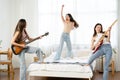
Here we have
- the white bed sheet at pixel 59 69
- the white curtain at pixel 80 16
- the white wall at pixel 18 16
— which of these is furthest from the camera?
the white wall at pixel 18 16

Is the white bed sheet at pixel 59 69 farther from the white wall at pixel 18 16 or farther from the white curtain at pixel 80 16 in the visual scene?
the white wall at pixel 18 16

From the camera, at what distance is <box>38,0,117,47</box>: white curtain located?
22.7ft

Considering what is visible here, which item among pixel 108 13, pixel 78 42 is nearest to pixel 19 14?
pixel 78 42

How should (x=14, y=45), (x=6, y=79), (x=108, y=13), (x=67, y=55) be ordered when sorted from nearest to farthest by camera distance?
1. (x=14, y=45)
2. (x=6, y=79)
3. (x=67, y=55)
4. (x=108, y=13)

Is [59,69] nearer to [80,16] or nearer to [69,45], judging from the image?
[69,45]

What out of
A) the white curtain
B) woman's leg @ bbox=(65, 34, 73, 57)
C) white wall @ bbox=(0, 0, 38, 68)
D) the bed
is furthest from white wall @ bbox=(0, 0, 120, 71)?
the bed

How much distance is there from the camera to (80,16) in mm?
7117

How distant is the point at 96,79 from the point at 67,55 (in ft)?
3.04

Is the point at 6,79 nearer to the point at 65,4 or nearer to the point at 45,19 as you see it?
the point at 45,19

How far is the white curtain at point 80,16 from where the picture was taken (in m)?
6.91

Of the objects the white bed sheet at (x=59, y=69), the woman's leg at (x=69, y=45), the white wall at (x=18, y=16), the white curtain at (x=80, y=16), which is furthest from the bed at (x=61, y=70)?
the white wall at (x=18, y=16)

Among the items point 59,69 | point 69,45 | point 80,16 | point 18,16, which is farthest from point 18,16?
point 59,69

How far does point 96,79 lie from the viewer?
229 inches

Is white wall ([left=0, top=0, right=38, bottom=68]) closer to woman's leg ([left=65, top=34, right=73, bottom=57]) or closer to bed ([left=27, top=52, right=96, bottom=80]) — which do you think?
woman's leg ([left=65, top=34, right=73, bottom=57])
